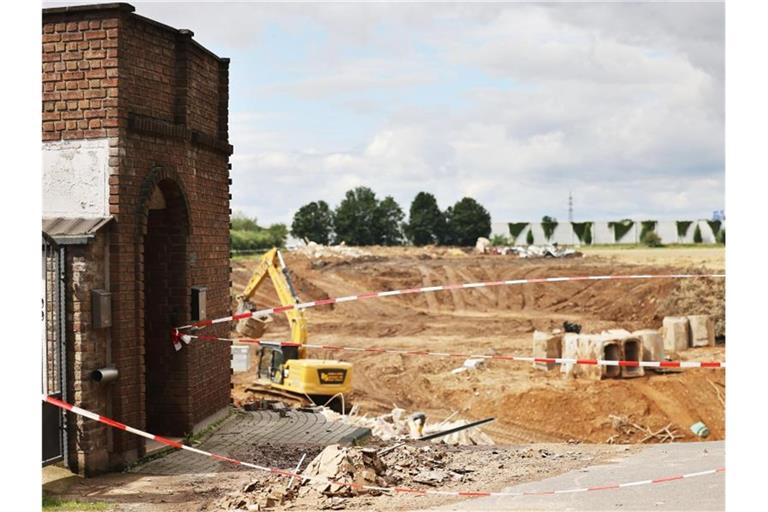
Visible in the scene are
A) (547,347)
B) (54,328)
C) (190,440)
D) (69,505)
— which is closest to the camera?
(69,505)

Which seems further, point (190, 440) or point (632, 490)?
point (190, 440)

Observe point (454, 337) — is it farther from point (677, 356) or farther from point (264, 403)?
point (264, 403)

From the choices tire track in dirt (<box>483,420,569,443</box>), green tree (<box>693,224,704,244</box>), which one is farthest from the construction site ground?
green tree (<box>693,224,704,244</box>)

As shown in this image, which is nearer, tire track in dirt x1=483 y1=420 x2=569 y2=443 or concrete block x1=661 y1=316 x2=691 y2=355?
tire track in dirt x1=483 y1=420 x2=569 y2=443

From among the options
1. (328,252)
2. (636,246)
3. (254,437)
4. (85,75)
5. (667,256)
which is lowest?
(254,437)

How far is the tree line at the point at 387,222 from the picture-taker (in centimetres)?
6950

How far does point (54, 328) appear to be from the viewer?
9.99 meters

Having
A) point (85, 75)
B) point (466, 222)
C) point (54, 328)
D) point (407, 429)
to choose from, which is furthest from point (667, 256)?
point (54, 328)

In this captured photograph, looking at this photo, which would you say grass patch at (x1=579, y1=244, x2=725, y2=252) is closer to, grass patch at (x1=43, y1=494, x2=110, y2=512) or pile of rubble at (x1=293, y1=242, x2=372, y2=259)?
pile of rubble at (x1=293, y1=242, x2=372, y2=259)

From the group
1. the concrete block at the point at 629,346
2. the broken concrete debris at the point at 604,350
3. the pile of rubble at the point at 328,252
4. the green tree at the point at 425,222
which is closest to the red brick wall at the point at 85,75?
the broken concrete debris at the point at 604,350

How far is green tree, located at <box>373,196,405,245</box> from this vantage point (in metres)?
72.1

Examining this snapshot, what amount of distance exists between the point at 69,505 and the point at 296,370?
9.49m

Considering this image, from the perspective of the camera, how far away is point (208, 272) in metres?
13.2

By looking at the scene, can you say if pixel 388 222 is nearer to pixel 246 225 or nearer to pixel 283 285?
pixel 246 225
